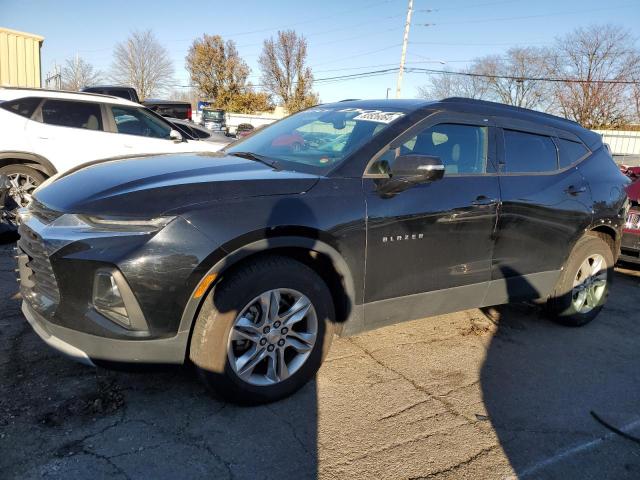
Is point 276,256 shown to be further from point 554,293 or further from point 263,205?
point 554,293

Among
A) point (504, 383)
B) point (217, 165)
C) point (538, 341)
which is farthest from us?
point (538, 341)

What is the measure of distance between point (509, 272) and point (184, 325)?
8.38 feet

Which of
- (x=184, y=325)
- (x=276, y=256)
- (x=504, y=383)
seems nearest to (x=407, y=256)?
(x=276, y=256)

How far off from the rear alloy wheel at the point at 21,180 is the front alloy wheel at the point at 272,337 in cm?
474

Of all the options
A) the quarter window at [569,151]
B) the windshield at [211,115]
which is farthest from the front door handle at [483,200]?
the windshield at [211,115]

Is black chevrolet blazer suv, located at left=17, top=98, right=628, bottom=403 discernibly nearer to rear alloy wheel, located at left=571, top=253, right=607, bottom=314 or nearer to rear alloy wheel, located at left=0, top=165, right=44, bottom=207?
rear alloy wheel, located at left=571, top=253, right=607, bottom=314

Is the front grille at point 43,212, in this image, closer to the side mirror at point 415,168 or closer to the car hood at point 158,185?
the car hood at point 158,185

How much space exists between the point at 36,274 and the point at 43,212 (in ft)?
1.11

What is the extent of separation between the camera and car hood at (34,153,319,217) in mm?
2558

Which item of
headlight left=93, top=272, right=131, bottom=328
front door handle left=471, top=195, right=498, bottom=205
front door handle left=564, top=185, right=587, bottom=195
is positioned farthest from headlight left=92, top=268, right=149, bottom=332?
front door handle left=564, top=185, right=587, bottom=195

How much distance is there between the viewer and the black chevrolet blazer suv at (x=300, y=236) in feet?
8.20

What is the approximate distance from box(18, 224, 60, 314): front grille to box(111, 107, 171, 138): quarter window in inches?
180

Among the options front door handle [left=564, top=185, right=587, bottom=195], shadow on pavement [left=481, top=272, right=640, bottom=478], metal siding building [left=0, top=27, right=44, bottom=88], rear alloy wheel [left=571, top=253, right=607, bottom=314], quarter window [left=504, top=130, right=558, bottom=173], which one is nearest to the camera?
shadow on pavement [left=481, top=272, right=640, bottom=478]

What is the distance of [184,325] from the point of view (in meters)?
2.58
